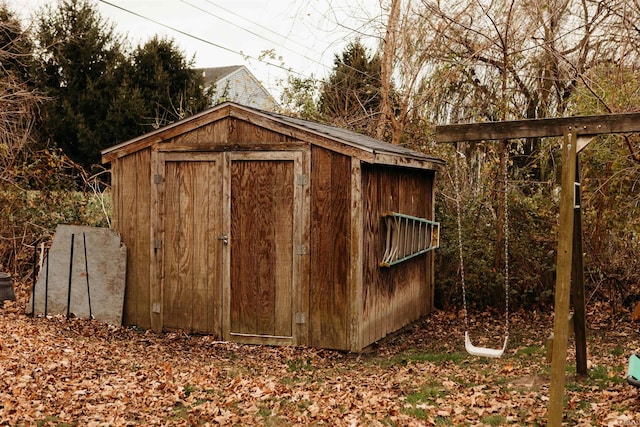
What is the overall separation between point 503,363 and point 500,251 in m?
3.69

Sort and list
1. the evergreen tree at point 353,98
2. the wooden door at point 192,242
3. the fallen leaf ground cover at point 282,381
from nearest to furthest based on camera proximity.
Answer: the fallen leaf ground cover at point 282,381 → the wooden door at point 192,242 → the evergreen tree at point 353,98

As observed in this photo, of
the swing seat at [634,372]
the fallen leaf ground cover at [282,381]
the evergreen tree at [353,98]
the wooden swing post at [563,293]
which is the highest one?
the evergreen tree at [353,98]

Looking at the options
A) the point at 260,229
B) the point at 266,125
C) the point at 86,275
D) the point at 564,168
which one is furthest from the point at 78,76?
the point at 564,168

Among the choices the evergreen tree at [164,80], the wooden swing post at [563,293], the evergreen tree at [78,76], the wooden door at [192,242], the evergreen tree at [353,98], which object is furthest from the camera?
the evergreen tree at [164,80]

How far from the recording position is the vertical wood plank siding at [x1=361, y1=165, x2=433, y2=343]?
8.52 m

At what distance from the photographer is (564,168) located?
5293 millimetres

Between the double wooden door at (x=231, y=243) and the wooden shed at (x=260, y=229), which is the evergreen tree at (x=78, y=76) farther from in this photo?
the double wooden door at (x=231, y=243)

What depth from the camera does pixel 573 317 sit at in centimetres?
628

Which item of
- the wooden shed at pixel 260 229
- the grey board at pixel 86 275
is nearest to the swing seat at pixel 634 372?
the wooden shed at pixel 260 229

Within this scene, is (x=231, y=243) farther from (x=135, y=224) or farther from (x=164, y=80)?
(x=164, y=80)

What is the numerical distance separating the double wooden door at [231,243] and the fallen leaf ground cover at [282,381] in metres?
0.33

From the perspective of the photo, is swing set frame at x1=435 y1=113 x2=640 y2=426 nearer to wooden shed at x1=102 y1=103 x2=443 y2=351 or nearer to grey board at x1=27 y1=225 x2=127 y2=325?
wooden shed at x1=102 y1=103 x2=443 y2=351

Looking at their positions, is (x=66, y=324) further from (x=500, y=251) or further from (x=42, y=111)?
(x=42, y=111)

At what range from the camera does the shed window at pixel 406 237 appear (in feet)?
29.5
